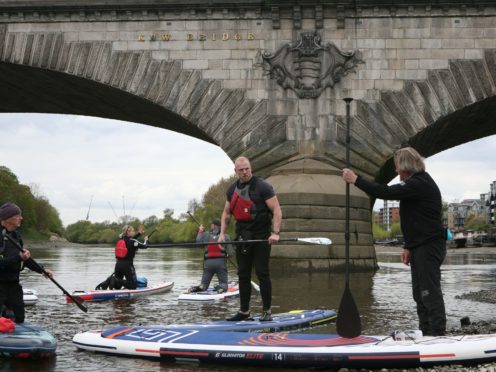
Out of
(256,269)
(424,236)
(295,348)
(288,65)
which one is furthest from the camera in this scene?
(288,65)

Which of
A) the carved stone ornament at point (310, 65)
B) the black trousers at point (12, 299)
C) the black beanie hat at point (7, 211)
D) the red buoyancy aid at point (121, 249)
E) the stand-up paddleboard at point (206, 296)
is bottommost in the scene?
the stand-up paddleboard at point (206, 296)

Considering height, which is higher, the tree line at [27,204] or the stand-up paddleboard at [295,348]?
the tree line at [27,204]

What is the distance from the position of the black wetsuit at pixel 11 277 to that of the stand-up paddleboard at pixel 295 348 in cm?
83

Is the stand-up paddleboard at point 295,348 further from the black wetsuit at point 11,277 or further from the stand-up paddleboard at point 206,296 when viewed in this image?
the stand-up paddleboard at point 206,296

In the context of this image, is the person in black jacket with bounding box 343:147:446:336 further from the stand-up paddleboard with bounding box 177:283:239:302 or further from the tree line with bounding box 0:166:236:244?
the tree line with bounding box 0:166:236:244

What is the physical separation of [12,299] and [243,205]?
9.42ft

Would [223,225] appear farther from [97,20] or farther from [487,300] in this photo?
[97,20]

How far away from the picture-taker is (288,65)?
891 inches

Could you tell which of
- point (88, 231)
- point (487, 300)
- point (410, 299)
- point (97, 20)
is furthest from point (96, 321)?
point (88, 231)

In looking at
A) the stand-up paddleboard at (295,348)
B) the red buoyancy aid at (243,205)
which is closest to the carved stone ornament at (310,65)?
the red buoyancy aid at (243,205)

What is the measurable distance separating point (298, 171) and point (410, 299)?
9.78 m

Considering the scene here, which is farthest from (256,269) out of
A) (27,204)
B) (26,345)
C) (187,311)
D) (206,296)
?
(27,204)

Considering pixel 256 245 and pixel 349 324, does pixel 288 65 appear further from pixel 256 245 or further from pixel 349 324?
pixel 349 324

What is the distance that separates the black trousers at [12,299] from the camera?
735 cm
